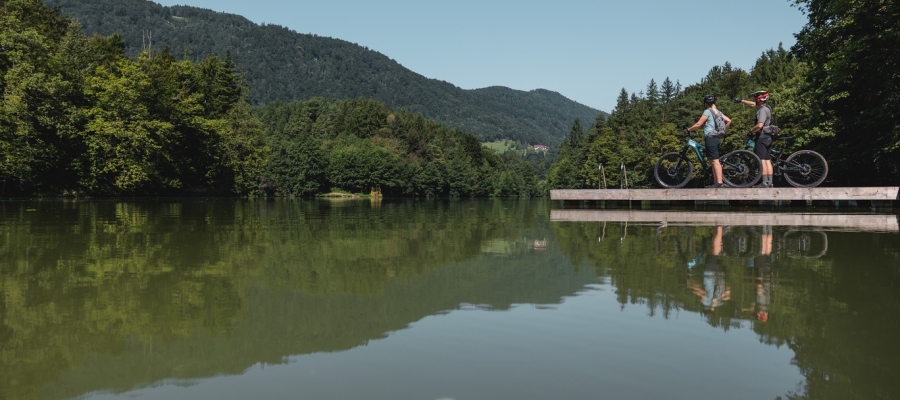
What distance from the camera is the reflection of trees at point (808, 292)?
3432 millimetres

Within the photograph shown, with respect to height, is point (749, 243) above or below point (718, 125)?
below

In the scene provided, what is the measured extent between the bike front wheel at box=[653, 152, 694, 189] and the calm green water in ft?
32.8

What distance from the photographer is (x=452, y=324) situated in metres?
4.45

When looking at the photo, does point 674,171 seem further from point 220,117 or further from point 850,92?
point 220,117

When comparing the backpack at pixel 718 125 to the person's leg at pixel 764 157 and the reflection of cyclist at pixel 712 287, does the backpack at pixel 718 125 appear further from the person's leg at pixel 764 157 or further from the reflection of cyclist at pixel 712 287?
the reflection of cyclist at pixel 712 287

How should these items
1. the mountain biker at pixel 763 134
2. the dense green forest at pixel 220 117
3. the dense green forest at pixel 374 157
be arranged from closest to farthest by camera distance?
the mountain biker at pixel 763 134, the dense green forest at pixel 220 117, the dense green forest at pixel 374 157

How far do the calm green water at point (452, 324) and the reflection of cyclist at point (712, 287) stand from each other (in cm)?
3

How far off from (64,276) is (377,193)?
109 meters

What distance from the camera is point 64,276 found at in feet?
20.5

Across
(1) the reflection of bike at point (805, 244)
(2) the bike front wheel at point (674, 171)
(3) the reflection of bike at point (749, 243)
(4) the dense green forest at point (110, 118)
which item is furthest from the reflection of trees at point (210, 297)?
(4) the dense green forest at point (110, 118)

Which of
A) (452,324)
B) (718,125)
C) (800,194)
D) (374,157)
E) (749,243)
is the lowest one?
(452,324)

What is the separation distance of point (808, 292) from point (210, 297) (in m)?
4.84

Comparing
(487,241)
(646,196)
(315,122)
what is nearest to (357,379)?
(487,241)

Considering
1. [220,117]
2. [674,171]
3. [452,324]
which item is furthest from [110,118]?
[452,324]
